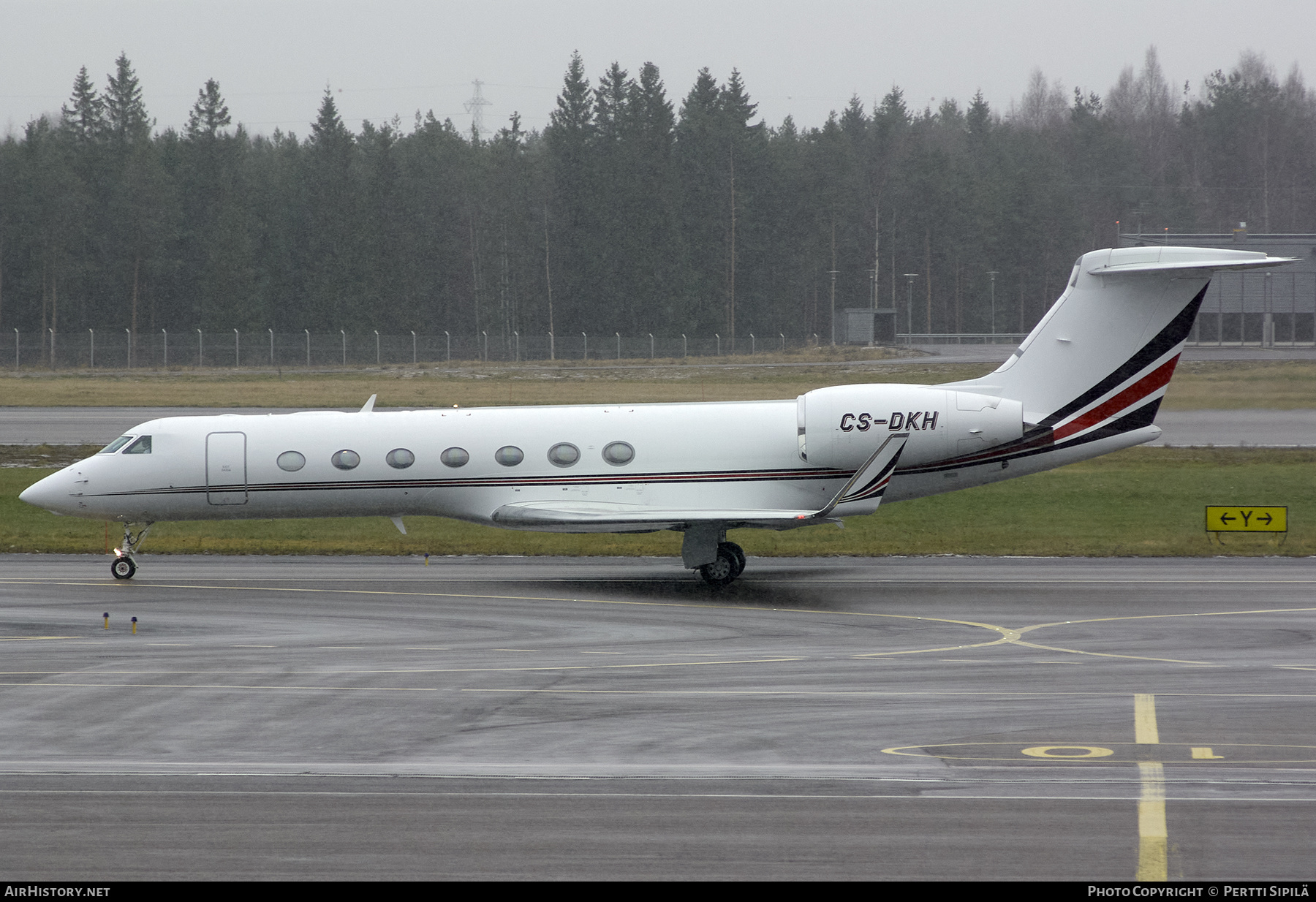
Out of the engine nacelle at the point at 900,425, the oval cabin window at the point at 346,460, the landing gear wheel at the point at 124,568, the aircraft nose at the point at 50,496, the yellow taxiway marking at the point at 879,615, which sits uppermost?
the engine nacelle at the point at 900,425

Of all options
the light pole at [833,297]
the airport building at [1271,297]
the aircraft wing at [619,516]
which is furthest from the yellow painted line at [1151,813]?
the light pole at [833,297]

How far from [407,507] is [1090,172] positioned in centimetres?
11220

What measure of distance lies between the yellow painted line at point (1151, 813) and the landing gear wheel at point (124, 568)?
18506 mm

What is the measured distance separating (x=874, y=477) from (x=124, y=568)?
46.4 feet

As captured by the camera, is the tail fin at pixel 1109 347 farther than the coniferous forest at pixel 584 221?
No

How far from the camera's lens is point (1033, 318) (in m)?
114

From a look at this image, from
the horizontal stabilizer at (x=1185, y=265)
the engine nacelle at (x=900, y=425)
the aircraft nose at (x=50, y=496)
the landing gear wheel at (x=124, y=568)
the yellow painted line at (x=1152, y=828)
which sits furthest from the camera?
the landing gear wheel at (x=124, y=568)

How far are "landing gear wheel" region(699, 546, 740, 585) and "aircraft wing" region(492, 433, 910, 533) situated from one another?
87 cm

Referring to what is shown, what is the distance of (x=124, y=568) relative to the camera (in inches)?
991

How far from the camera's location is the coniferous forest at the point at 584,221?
9744cm

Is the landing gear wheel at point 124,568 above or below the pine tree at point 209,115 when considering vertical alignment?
below

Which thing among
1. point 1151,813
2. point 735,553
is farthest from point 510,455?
point 1151,813

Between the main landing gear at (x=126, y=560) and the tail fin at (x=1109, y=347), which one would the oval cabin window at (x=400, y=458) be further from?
the tail fin at (x=1109, y=347)

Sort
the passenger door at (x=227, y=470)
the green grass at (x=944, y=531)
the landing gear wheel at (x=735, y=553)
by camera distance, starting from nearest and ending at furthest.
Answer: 1. the landing gear wheel at (x=735, y=553)
2. the passenger door at (x=227, y=470)
3. the green grass at (x=944, y=531)
